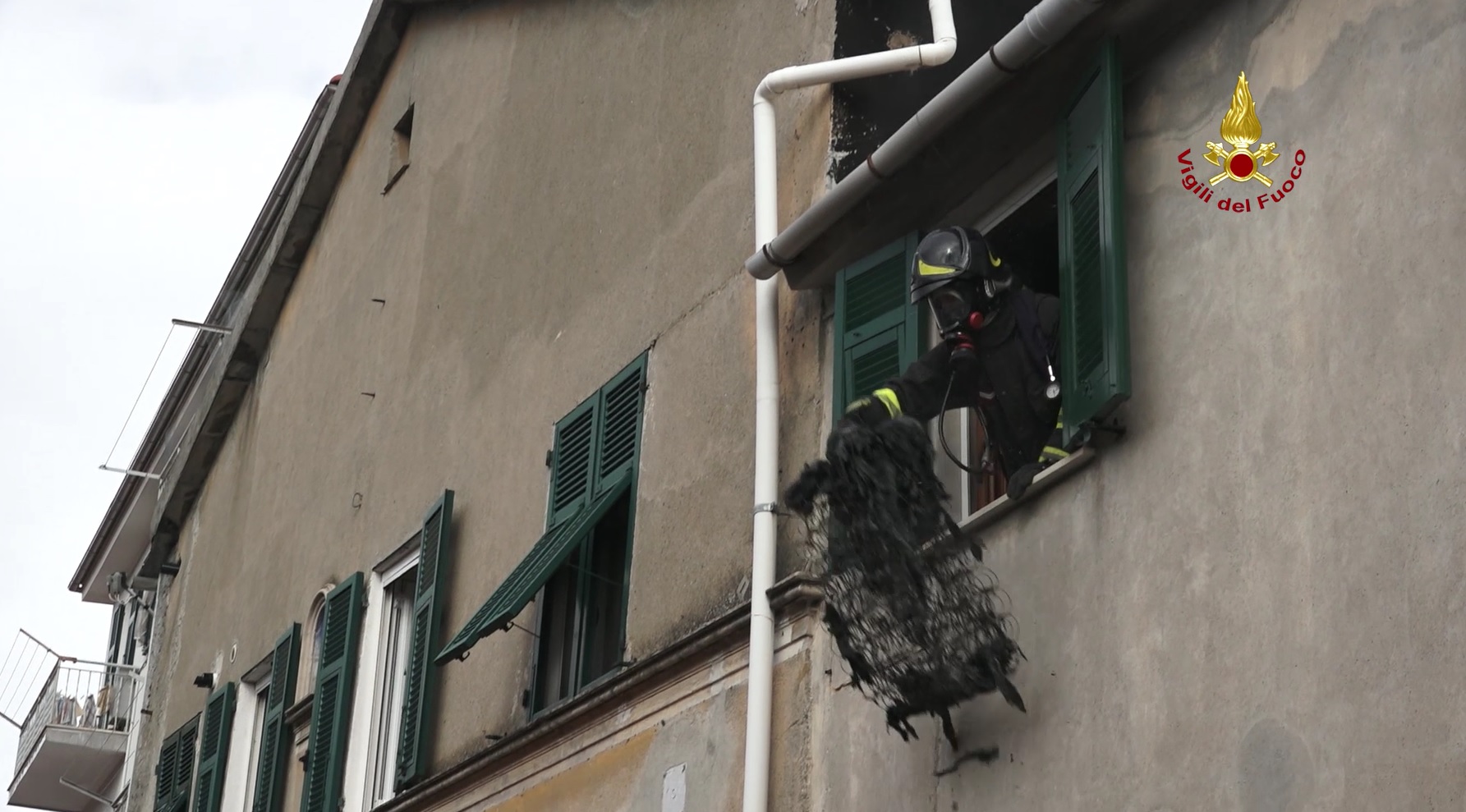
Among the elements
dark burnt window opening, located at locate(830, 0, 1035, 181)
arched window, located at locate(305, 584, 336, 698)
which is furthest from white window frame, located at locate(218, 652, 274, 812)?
dark burnt window opening, located at locate(830, 0, 1035, 181)

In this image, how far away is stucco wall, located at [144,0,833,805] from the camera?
895 centimetres

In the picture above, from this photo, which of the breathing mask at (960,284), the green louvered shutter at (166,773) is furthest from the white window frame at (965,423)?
the green louvered shutter at (166,773)

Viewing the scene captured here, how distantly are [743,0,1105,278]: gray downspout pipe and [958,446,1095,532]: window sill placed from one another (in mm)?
1280

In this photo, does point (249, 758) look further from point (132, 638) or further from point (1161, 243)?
point (1161, 243)

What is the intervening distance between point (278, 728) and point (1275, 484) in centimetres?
924

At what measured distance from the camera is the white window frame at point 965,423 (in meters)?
7.39

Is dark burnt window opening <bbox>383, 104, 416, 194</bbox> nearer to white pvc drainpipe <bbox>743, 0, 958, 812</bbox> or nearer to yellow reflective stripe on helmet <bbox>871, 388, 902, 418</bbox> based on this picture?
white pvc drainpipe <bbox>743, 0, 958, 812</bbox>

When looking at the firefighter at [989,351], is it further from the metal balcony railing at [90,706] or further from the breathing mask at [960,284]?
the metal balcony railing at [90,706]

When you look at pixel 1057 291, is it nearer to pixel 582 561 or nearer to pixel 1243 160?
pixel 1243 160

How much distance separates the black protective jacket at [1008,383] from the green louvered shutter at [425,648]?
15.7 ft

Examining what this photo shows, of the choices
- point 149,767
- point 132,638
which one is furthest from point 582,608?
point 132,638

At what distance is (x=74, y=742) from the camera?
2041 centimetres

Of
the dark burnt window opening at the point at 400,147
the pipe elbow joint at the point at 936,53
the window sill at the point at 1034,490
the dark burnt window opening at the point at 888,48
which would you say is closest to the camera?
the window sill at the point at 1034,490

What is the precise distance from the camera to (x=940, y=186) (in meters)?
7.57
